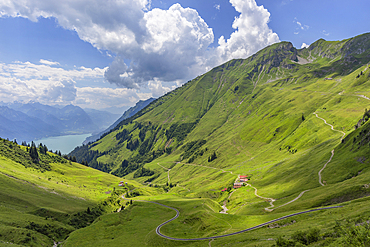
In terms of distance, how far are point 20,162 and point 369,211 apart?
661 feet

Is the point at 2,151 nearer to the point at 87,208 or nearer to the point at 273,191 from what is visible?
the point at 87,208

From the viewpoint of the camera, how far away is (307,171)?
114438mm

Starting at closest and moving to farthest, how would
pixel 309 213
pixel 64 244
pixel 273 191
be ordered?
pixel 309 213 → pixel 64 244 → pixel 273 191

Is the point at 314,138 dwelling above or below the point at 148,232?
above

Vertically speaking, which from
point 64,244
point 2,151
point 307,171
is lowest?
point 64,244

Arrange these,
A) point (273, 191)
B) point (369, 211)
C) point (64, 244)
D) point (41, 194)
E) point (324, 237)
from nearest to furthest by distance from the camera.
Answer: point (324, 237)
point (369, 211)
point (64, 244)
point (41, 194)
point (273, 191)

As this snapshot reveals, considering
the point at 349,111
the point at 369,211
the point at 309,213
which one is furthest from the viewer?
the point at 349,111

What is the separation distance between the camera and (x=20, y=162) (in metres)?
145

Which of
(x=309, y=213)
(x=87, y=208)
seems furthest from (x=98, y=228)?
(x=309, y=213)

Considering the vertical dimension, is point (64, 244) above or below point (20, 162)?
below

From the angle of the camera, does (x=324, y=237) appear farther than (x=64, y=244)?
No

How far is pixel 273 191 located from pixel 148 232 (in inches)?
3099

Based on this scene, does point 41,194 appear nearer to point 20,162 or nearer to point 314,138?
point 20,162

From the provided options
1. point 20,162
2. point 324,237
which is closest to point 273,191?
point 324,237
